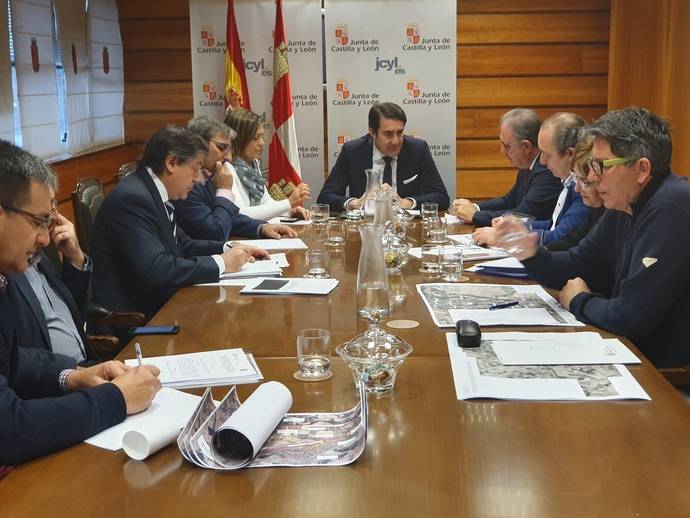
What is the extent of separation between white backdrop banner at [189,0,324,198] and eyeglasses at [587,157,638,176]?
3.98 metres

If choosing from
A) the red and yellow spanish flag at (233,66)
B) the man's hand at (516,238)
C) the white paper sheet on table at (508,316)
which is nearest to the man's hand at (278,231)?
the man's hand at (516,238)

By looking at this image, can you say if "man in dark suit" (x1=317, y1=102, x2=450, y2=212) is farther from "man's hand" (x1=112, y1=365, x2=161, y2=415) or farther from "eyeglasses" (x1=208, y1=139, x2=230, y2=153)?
"man's hand" (x1=112, y1=365, x2=161, y2=415)

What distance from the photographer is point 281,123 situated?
19.8 feet

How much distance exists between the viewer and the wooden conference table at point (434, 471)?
1.19 metres

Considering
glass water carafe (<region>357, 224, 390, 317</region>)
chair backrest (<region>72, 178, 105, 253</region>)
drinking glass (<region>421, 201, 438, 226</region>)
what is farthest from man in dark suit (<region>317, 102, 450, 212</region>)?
glass water carafe (<region>357, 224, 390, 317</region>)

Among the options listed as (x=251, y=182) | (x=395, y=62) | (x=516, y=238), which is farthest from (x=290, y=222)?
(x=395, y=62)

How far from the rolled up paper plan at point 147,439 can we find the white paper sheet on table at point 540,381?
589 millimetres

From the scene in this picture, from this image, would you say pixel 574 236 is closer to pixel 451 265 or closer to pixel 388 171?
pixel 451 265

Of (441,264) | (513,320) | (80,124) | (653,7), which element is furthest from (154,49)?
(513,320)

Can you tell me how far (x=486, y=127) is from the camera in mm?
6598

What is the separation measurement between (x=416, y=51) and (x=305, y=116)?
98 cm

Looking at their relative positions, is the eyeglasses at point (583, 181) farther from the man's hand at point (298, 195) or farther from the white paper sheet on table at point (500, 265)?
the man's hand at point (298, 195)

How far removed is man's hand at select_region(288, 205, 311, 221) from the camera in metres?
4.47

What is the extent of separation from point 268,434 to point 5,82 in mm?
3904
